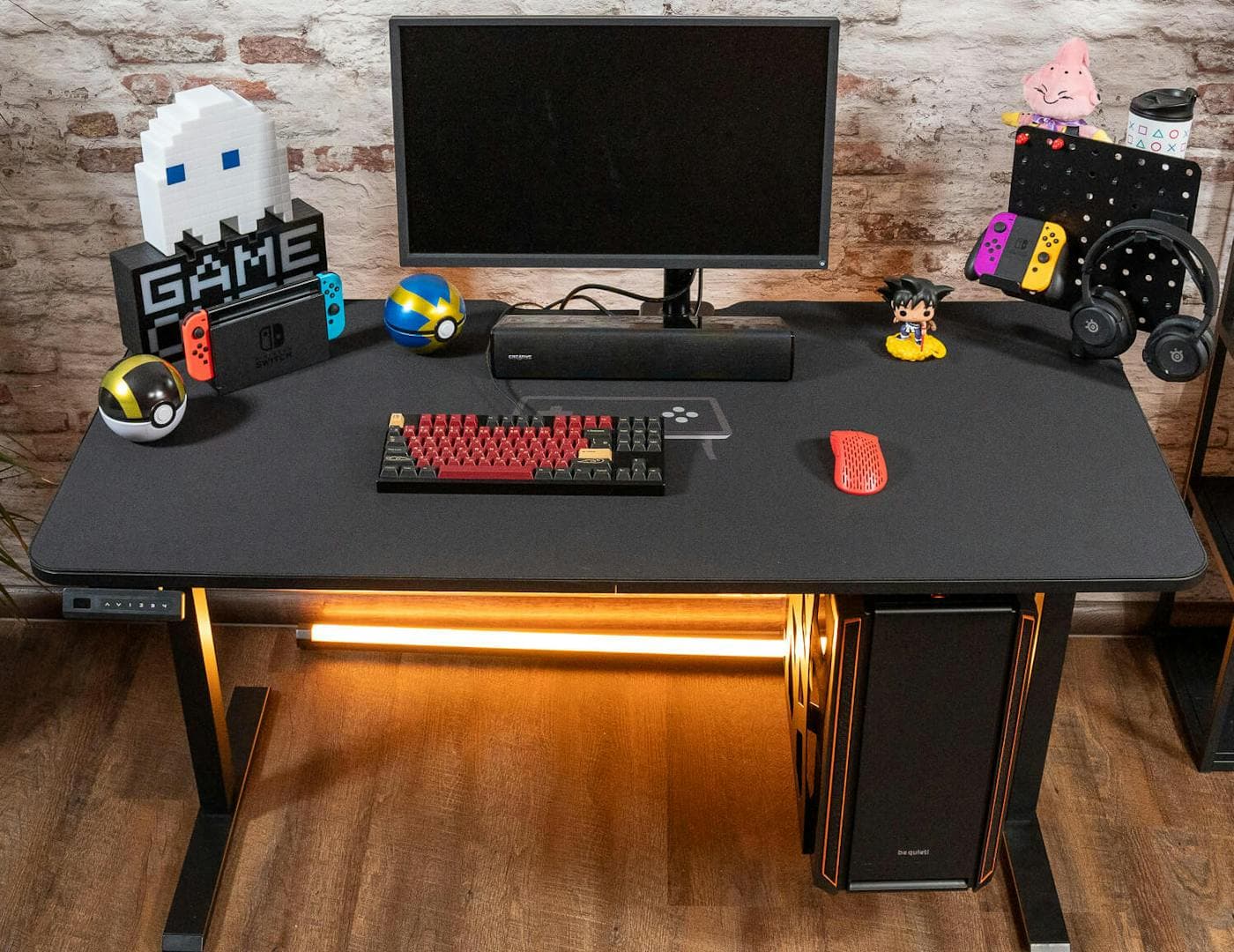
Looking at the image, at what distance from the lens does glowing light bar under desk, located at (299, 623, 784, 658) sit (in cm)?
252

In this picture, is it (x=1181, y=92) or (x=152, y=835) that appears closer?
(x=1181, y=92)

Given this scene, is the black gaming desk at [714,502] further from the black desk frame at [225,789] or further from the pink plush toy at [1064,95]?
the pink plush toy at [1064,95]

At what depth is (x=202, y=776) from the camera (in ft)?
7.30

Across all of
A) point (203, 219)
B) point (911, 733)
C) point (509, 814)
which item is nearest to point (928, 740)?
point (911, 733)

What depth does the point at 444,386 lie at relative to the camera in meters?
2.03

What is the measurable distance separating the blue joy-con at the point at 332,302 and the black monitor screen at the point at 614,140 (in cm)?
14

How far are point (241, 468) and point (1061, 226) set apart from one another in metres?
1.22

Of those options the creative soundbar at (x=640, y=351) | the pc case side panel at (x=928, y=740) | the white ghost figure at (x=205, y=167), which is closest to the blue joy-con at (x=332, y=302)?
the white ghost figure at (x=205, y=167)

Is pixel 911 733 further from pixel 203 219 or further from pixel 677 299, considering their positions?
pixel 203 219

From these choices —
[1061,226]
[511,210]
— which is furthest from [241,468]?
[1061,226]

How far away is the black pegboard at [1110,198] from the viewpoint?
1.93 meters

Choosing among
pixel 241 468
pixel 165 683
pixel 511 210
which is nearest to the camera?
pixel 241 468

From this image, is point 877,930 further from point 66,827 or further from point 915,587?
point 66,827

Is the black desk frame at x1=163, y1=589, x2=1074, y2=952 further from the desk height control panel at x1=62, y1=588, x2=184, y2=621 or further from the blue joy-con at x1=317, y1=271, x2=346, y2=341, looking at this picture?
the blue joy-con at x1=317, y1=271, x2=346, y2=341
